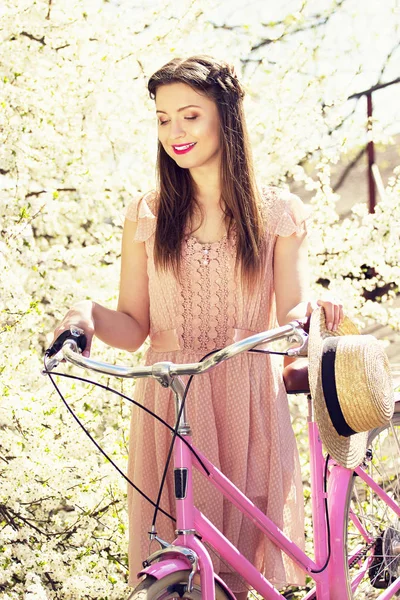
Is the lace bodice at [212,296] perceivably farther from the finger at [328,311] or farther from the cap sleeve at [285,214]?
the finger at [328,311]

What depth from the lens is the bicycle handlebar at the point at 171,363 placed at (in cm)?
165

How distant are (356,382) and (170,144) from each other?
699 millimetres

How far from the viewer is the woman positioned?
2178 mm

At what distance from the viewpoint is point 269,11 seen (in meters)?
6.46

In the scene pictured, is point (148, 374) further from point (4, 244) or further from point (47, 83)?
point (47, 83)

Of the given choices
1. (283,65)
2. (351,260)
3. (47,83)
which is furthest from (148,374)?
(283,65)

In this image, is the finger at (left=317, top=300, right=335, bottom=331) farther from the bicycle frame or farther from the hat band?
the bicycle frame

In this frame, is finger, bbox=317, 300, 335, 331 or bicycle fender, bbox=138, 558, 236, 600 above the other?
finger, bbox=317, 300, 335, 331

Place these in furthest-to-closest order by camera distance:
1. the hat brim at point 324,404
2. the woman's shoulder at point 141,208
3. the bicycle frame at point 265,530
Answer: the woman's shoulder at point 141,208 → the hat brim at point 324,404 → the bicycle frame at point 265,530

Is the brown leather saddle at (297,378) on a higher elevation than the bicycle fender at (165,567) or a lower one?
higher

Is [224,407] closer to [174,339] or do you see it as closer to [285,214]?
[174,339]

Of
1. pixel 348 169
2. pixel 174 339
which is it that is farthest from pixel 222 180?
pixel 348 169

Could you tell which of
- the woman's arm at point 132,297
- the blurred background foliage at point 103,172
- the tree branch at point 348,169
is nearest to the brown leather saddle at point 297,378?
the woman's arm at point 132,297

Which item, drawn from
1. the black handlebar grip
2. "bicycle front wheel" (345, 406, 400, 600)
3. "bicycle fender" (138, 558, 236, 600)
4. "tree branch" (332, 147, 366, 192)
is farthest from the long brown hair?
"tree branch" (332, 147, 366, 192)
